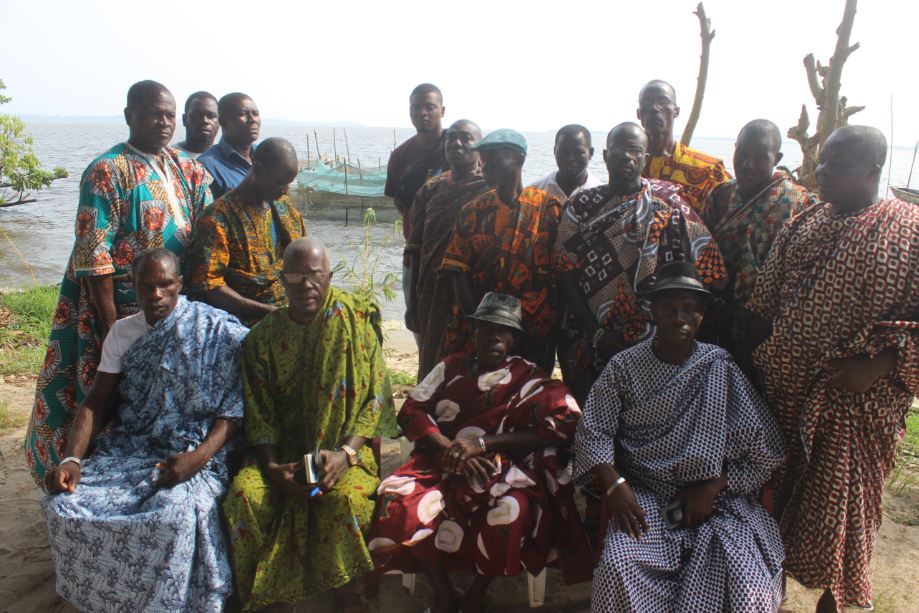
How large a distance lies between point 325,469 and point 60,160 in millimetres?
49659

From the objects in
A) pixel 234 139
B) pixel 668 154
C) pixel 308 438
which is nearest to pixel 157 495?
pixel 308 438

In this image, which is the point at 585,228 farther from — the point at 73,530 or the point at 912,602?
the point at 73,530

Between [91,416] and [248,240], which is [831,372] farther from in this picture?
[91,416]

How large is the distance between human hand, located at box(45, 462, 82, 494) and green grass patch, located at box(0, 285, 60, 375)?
13.2 feet

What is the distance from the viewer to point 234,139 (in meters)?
4.51

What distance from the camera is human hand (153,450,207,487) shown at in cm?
287

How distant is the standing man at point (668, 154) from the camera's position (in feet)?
13.3

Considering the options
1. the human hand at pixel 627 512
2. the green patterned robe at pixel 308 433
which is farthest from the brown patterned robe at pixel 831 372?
the green patterned robe at pixel 308 433

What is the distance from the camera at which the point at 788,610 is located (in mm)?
3199

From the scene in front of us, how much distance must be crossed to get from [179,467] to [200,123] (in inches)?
110

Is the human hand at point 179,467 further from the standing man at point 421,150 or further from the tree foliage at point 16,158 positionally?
the tree foliage at point 16,158

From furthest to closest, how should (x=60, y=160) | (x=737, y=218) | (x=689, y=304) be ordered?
(x=60, y=160), (x=737, y=218), (x=689, y=304)

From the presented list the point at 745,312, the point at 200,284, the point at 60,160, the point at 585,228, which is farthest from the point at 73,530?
the point at 60,160

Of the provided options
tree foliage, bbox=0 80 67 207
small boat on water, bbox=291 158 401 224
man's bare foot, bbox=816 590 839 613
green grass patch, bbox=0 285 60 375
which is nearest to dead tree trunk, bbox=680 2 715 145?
man's bare foot, bbox=816 590 839 613
